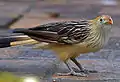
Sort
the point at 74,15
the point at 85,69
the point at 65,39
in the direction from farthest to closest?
the point at 74,15, the point at 85,69, the point at 65,39

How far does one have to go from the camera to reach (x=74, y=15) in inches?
363

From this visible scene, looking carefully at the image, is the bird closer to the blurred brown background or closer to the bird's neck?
the bird's neck

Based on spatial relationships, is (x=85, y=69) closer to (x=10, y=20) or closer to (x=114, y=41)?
(x=114, y=41)

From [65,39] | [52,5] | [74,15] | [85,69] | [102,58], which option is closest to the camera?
[65,39]

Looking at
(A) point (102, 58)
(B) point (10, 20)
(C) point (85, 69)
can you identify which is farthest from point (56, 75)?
(B) point (10, 20)

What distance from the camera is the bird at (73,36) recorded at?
16.8 ft

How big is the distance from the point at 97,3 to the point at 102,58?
4.51m

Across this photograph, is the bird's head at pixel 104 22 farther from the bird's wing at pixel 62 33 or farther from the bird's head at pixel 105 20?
the bird's wing at pixel 62 33

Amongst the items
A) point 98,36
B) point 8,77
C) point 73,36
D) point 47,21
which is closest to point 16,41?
point 8,77

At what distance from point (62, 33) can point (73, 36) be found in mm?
122

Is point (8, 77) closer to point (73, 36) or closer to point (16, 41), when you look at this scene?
point (16, 41)

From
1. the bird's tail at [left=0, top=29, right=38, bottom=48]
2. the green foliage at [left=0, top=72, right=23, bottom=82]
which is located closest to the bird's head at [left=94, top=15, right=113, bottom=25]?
the bird's tail at [left=0, top=29, right=38, bottom=48]

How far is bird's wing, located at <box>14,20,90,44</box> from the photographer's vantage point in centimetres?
519

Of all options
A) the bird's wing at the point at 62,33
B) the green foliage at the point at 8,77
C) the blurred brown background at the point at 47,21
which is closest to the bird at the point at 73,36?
the bird's wing at the point at 62,33
